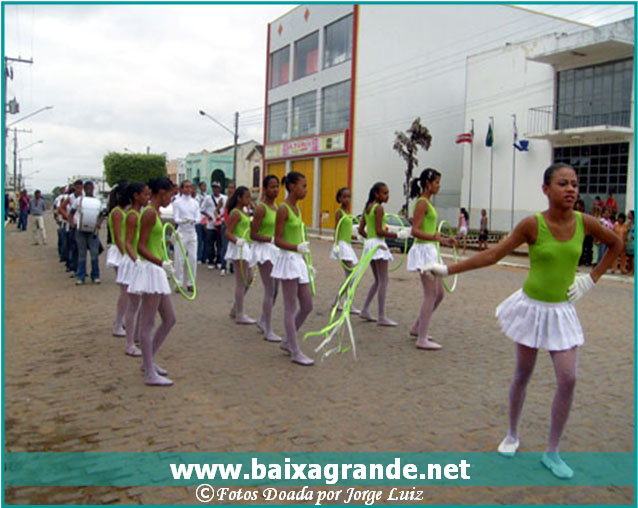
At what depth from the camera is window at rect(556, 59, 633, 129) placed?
22719 mm

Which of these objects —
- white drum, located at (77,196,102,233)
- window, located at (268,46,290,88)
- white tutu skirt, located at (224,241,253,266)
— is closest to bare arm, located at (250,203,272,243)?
white tutu skirt, located at (224,241,253,266)

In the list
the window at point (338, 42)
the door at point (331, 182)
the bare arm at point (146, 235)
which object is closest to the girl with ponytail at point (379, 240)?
the bare arm at point (146, 235)

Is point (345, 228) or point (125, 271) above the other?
point (345, 228)

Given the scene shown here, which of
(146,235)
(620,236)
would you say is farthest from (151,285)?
(620,236)

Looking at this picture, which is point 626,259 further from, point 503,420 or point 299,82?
point 299,82

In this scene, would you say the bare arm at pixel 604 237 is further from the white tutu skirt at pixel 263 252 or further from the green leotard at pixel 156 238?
the white tutu skirt at pixel 263 252

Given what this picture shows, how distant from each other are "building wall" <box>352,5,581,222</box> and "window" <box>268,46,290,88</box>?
876 centimetres

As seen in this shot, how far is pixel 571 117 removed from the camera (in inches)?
971

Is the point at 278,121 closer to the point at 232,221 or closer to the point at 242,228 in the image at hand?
the point at 242,228

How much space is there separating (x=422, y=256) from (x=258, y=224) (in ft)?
6.65

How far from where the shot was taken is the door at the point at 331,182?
3575cm

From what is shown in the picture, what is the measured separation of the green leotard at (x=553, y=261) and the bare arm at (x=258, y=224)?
13.0ft

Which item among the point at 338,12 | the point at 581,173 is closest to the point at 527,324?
the point at 581,173

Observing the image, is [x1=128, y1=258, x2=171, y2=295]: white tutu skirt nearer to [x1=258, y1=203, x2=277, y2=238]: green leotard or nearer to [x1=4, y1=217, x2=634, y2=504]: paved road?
[x1=4, y1=217, x2=634, y2=504]: paved road
